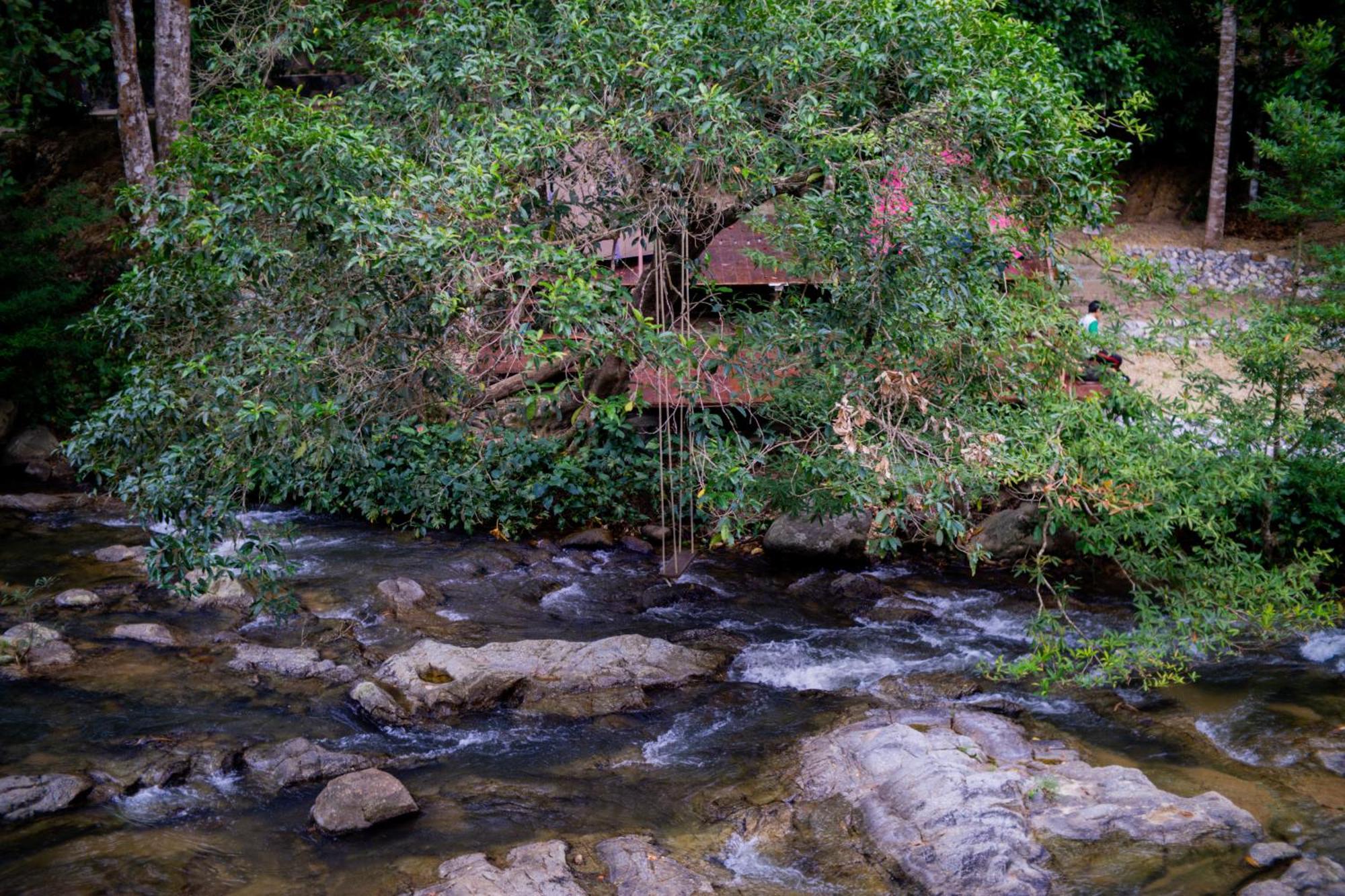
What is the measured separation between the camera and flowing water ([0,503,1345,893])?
6.33m

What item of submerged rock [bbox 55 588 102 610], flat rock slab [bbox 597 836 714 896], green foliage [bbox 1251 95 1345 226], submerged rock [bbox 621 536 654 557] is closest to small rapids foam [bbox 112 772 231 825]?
flat rock slab [bbox 597 836 714 896]

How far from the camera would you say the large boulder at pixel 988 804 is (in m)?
5.99

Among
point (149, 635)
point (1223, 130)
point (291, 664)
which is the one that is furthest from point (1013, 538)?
point (1223, 130)

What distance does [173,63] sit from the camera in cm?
1262

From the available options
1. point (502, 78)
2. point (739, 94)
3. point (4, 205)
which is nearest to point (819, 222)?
point (739, 94)

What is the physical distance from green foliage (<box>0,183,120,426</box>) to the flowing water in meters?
3.69

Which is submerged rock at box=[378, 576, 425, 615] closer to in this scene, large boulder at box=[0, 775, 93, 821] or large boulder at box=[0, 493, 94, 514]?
large boulder at box=[0, 775, 93, 821]

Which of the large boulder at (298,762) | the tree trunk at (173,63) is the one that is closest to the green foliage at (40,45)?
the tree trunk at (173,63)

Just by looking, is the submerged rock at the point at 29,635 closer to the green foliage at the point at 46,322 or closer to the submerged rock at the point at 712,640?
the submerged rock at the point at 712,640

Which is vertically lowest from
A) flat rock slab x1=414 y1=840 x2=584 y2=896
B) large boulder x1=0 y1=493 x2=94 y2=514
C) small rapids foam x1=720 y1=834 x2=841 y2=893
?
small rapids foam x1=720 y1=834 x2=841 y2=893

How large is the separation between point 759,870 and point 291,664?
4584 mm

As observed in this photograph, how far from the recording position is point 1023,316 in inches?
314

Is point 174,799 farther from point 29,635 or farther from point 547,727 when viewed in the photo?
point 29,635

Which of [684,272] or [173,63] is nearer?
[684,272]
